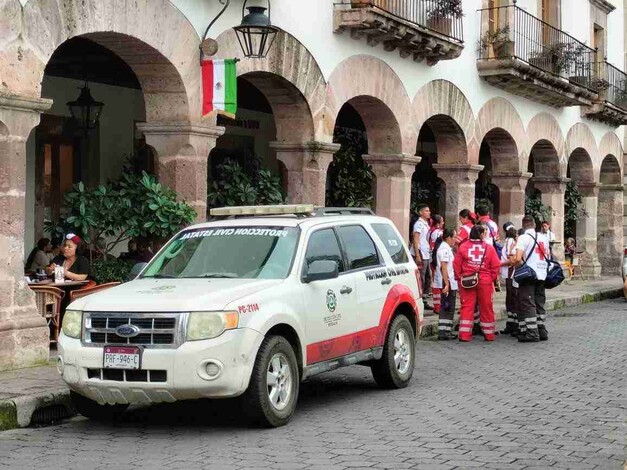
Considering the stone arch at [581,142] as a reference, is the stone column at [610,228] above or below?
below

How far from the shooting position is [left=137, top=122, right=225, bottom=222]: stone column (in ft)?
45.6

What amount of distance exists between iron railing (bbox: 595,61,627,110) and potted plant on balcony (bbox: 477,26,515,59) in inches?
270

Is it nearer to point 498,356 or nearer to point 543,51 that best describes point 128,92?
point 498,356

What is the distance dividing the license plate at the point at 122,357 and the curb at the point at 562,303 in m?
8.20

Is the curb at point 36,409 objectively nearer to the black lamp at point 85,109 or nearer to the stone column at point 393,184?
the black lamp at point 85,109

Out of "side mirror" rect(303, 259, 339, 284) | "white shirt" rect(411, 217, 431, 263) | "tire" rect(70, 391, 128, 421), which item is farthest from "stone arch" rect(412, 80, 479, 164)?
"tire" rect(70, 391, 128, 421)

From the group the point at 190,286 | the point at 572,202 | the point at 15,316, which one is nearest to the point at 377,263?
the point at 190,286

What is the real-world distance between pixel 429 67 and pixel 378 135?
5.67 feet

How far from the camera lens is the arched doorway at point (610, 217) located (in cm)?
3209

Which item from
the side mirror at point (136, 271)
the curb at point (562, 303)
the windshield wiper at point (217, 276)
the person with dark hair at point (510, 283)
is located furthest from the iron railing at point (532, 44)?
the windshield wiper at point (217, 276)

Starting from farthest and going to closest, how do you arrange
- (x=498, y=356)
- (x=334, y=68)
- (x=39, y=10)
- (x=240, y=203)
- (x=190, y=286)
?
(x=334, y=68), (x=240, y=203), (x=498, y=356), (x=39, y=10), (x=190, y=286)

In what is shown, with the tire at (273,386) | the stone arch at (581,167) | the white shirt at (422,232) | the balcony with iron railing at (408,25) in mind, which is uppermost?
the balcony with iron railing at (408,25)

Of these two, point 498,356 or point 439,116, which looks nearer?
point 498,356

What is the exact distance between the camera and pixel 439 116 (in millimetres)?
21234
